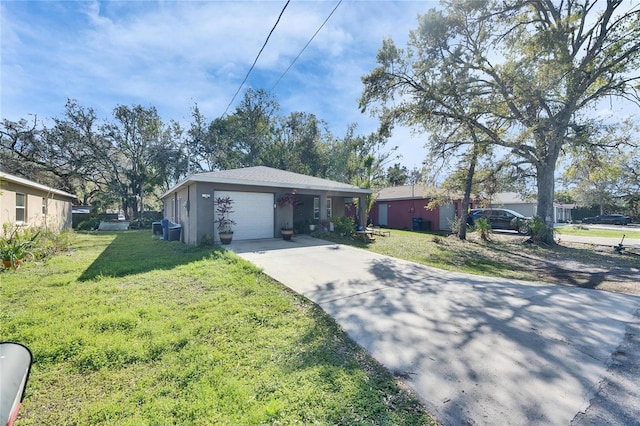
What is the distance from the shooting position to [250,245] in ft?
31.8

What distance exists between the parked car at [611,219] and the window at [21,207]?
48.1m

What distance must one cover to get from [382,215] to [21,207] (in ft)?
65.5

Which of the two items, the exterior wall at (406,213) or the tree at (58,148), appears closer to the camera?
the exterior wall at (406,213)

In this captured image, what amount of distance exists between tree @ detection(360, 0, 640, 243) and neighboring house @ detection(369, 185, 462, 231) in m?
6.12

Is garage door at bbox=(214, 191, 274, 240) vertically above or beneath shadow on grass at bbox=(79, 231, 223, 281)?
above

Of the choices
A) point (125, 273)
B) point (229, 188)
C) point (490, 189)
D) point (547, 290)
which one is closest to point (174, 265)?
point (125, 273)

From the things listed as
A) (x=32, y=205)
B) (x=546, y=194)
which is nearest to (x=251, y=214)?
(x=32, y=205)

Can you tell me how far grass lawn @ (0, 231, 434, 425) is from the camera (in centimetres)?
212

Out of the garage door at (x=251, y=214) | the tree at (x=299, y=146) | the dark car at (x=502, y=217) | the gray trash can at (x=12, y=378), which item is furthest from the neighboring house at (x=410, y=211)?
the gray trash can at (x=12, y=378)

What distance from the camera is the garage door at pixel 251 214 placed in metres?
10.6

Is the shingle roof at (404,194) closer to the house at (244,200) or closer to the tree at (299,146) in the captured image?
the house at (244,200)

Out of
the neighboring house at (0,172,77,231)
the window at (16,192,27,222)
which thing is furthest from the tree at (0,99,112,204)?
the window at (16,192,27,222)

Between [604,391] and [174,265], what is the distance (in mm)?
7762

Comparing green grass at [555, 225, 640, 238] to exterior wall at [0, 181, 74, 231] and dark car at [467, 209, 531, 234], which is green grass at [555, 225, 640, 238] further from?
exterior wall at [0, 181, 74, 231]
